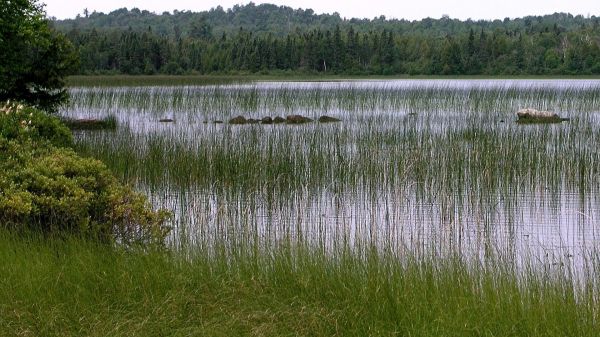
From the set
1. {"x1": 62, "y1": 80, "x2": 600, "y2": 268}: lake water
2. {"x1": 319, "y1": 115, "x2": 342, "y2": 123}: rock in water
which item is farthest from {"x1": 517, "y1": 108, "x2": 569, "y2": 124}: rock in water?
{"x1": 62, "y1": 80, "x2": 600, "y2": 268}: lake water

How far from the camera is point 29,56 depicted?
23594 millimetres

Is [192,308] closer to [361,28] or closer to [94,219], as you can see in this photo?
[94,219]

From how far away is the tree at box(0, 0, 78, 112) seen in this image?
20.1 meters

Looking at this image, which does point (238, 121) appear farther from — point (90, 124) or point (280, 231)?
point (280, 231)

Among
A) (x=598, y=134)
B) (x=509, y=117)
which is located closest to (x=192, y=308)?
(x=598, y=134)

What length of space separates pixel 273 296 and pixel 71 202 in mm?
2528

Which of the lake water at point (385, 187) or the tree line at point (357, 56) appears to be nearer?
the lake water at point (385, 187)

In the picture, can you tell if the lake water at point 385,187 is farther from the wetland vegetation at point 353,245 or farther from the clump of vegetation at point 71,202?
the clump of vegetation at point 71,202

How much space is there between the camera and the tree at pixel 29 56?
2006cm

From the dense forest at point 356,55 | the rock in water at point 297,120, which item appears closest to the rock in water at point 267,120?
the rock in water at point 297,120

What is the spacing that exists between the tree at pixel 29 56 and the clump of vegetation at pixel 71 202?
39.4 ft

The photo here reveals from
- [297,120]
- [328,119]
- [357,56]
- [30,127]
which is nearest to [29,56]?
[297,120]

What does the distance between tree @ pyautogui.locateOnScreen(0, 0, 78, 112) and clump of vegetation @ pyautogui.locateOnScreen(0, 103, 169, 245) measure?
1200 cm

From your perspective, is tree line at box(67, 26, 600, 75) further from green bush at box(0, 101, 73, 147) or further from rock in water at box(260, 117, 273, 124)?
green bush at box(0, 101, 73, 147)
